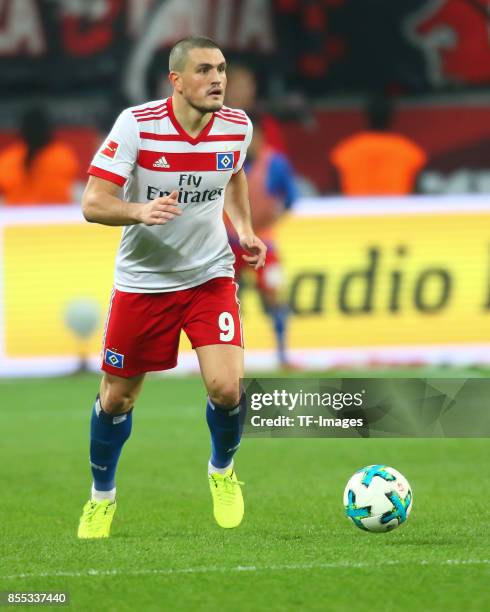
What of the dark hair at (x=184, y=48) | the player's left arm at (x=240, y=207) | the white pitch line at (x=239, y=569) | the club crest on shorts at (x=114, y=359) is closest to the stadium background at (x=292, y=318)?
the white pitch line at (x=239, y=569)

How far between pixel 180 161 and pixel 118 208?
1.49 feet

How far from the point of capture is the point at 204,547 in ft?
20.7

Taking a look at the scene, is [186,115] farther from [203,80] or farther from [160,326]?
[160,326]

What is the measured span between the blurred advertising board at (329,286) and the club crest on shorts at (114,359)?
23.0ft

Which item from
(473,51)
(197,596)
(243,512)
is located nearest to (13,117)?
(473,51)

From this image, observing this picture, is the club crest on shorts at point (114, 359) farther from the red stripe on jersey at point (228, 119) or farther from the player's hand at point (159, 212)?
the red stripe on jersey at point (228, 119)

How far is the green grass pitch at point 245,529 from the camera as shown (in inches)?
211

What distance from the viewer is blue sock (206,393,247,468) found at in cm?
692

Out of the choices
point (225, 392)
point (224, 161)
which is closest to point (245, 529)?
point (225, 392)

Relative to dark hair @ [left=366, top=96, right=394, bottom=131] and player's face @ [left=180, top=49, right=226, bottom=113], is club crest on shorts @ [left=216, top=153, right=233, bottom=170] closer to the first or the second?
player's face @ [left=180, top=49, right=226, bottom=113]

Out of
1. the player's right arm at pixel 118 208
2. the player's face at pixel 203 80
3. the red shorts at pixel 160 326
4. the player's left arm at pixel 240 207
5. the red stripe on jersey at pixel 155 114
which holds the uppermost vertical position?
the player's face at pixel 203 80

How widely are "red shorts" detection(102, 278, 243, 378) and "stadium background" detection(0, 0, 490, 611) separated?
739mm

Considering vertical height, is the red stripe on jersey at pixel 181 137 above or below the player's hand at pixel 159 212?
above

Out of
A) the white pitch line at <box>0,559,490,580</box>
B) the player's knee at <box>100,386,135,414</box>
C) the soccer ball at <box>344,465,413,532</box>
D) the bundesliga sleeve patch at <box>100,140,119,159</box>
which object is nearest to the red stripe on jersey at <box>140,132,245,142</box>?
the bundesliga sleeve patch at <box>100,140,119,159</box>
